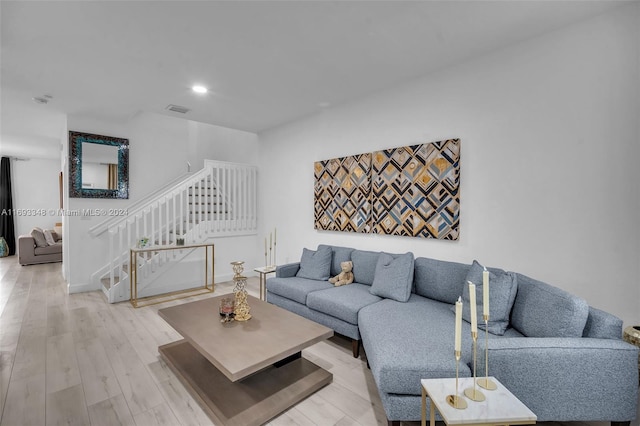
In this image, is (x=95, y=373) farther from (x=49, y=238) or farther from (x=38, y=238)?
(x=49, y=238)

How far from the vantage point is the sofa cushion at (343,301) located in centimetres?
259

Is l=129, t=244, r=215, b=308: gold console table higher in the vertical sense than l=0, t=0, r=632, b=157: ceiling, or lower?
lower

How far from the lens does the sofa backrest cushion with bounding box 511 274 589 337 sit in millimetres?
1665

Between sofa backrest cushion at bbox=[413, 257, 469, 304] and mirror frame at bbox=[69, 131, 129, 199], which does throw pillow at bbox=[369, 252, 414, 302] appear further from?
mirror frame at bbox=[69, 131, 129, 199]

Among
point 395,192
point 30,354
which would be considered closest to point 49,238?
point 30,354

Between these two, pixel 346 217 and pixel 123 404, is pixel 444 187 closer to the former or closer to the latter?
pixel 346 217

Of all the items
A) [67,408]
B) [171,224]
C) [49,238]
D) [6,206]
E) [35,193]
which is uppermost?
[35,193]

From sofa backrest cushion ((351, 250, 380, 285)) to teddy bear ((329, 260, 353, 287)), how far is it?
5cm

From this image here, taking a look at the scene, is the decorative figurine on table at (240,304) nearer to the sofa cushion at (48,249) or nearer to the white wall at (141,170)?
the white wall at (141,170)

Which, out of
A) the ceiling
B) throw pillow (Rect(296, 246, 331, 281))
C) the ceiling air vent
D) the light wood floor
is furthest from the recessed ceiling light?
the light wood floor

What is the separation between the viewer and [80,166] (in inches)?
181

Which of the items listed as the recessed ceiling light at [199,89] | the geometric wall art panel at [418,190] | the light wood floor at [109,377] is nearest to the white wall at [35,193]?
the light wood floor at [109,377]

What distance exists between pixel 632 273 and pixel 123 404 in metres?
3.49

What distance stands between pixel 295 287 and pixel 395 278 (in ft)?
3.48
